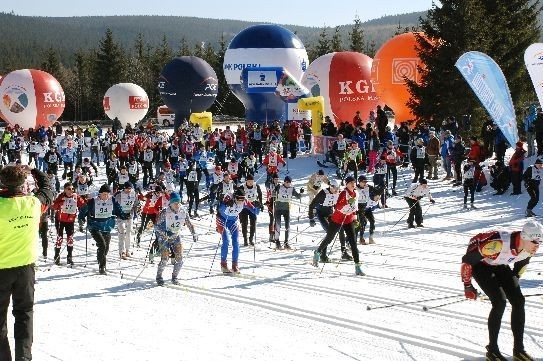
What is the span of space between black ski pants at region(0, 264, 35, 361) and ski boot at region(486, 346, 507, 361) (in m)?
4.11

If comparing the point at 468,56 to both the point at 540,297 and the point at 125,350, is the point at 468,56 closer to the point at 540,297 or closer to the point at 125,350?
the point at 540,297

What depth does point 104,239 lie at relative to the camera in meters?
12.1

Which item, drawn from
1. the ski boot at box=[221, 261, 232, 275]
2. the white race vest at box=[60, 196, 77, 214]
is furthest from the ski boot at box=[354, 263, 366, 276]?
the white race vest at box=[60, 196, 77, 214]

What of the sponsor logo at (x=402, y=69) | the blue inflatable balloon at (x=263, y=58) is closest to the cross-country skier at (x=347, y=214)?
the sponsor logo at (x=402, y=69)

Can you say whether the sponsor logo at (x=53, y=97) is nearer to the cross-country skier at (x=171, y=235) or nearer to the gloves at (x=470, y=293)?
the cross-country skier at (x=171, y=235)

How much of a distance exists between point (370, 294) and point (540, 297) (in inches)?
86.9

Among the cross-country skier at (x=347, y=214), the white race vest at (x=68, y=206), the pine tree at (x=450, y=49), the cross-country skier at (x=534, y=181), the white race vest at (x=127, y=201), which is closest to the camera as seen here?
the cross-country skier at (x=347, y=214)

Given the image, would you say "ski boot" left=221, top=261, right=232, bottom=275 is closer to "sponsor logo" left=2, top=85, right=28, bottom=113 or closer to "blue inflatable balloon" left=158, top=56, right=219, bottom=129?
"sponsor logo" left=2, top=85, right=28, bottom=113

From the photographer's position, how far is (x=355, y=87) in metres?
29.9

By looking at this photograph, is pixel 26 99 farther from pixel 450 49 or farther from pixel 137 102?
pixel 450 49

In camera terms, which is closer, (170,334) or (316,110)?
(170,334)

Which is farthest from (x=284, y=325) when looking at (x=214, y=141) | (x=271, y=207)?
(x=214, y=141)

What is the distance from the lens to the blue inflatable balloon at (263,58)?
34312 millimetres

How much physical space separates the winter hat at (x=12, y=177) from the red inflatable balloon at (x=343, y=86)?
24.8 metres
